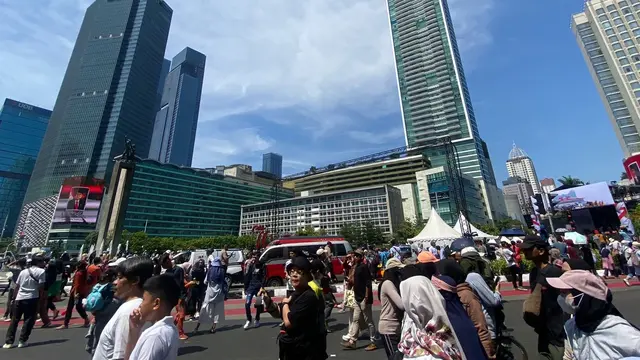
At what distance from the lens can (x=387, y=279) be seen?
14.5ft

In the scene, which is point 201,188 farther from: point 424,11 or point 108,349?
point 424,11

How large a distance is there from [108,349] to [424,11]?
141460mm

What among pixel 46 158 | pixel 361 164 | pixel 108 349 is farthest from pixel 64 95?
pixel 108 349

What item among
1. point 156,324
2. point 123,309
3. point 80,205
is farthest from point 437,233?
point 80,205

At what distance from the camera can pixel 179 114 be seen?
17000 centimetres

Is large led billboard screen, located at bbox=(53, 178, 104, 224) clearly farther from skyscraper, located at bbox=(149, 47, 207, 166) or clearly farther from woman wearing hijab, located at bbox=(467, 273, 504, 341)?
skyscraper, located at bbox=(149, 47, 207, 166)

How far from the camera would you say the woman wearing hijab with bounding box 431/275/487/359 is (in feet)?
6.29

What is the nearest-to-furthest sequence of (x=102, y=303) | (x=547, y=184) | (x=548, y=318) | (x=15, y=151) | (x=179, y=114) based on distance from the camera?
1. (x=548, y=318)
2. (x=102, y=303)
3. (x=15, y=151)
4. (x=547, y=184)
5. (x=179, y=114)

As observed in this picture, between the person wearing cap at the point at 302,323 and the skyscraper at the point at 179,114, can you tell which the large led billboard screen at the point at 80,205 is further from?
the skyscraper at the point at 179,114

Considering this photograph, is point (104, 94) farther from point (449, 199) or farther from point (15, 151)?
point (449, 199)

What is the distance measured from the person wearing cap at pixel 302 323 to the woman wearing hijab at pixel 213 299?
5160mm

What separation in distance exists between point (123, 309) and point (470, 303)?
10.5 ft

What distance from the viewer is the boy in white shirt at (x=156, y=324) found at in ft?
5.58

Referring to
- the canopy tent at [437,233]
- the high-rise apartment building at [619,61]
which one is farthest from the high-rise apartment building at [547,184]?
the canopy tent at [437,233]
